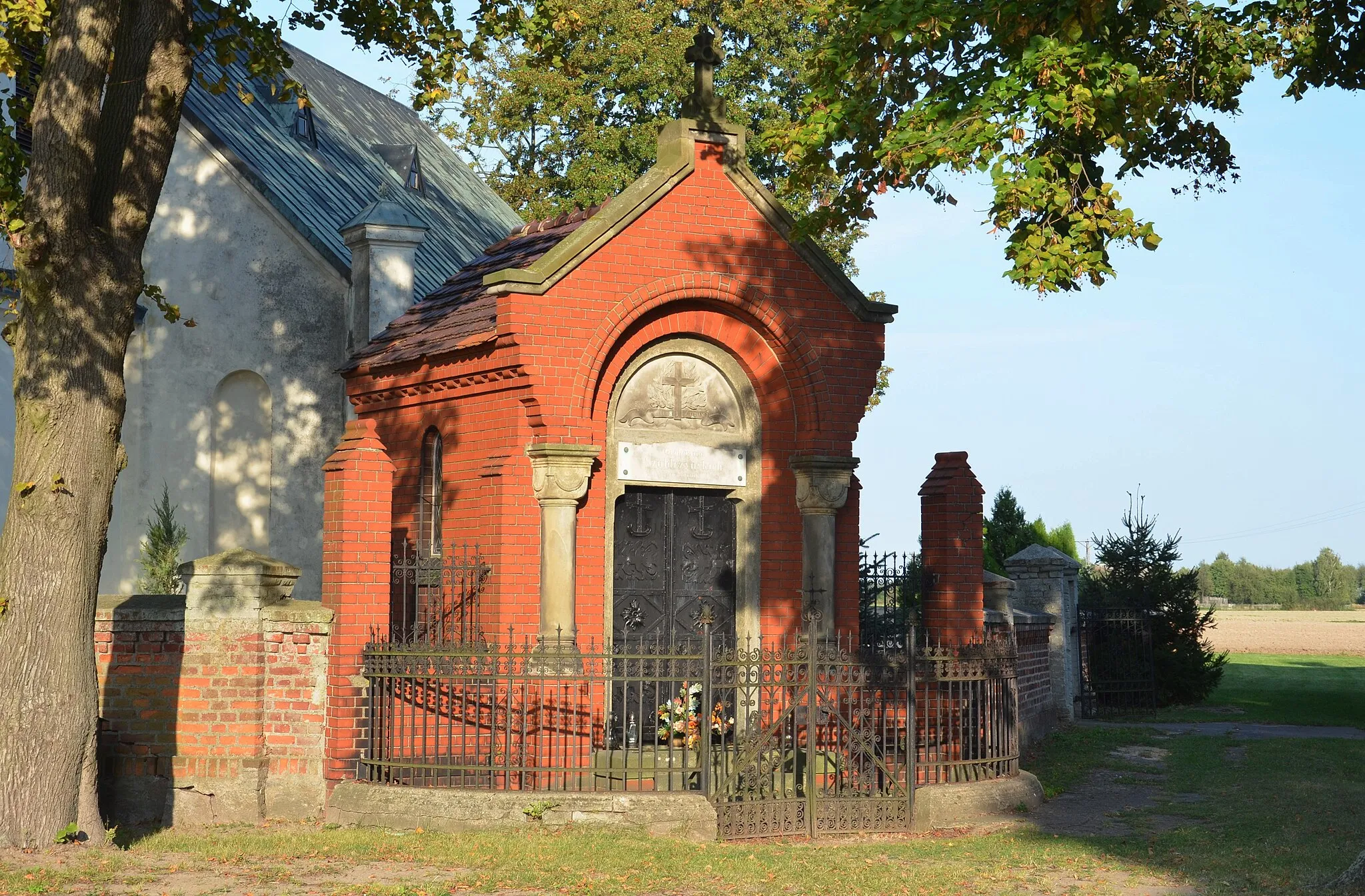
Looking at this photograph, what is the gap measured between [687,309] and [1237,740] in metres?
9.67

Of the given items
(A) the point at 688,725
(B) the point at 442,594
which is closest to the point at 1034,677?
(A) the point at 688,725

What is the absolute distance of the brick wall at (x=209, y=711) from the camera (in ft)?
38.0

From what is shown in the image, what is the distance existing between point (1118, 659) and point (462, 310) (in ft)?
42.4

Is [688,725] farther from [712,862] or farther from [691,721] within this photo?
[712,862]

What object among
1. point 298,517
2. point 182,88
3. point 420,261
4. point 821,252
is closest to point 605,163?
point 420,261

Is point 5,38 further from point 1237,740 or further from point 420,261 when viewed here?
point 1237,740

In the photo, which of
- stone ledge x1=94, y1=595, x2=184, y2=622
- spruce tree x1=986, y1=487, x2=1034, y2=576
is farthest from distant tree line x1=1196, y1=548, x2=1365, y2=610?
stone ledge x1=94, y1=595, x2=184, y2=622

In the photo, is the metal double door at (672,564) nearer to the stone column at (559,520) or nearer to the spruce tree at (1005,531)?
the stone column at (559,520)

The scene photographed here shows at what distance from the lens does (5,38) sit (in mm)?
12781

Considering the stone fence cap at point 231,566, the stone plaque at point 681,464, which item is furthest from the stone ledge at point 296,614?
the stone plaque at point 681,464

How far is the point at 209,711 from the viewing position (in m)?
11.6

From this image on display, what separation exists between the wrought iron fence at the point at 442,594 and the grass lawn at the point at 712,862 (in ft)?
7.17

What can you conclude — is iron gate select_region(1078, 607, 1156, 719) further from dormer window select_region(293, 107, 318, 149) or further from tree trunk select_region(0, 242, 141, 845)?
tree trunk select_region(0, 242, 141, 845)

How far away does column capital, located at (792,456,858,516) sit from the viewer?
45.7 feet
